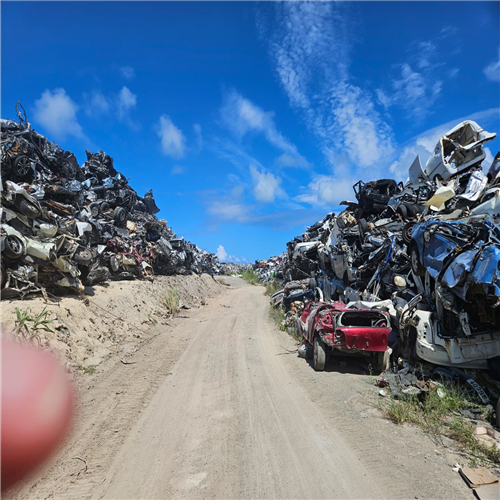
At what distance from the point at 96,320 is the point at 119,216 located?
899cm

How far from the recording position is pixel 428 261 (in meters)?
5.92

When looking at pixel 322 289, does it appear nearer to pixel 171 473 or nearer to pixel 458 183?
pixel 458 183

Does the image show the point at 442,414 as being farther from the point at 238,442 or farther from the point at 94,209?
the point at 94,209

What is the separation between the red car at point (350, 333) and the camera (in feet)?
21.0

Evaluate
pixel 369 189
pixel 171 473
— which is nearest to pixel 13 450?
pixel 171 473

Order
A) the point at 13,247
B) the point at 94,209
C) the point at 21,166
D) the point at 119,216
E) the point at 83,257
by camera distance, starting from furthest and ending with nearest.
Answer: the point at 119,216
the point at 94,209
the point at 21,166
the point at 83,257
the point at 13,247

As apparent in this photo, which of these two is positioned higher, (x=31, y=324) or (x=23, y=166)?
(x=23, y=166)

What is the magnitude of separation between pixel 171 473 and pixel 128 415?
5.87ft

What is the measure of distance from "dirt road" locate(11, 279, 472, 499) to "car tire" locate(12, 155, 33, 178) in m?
9.20

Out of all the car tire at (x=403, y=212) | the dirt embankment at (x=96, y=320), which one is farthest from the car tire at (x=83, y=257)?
the car tire at (x=403, y=212)

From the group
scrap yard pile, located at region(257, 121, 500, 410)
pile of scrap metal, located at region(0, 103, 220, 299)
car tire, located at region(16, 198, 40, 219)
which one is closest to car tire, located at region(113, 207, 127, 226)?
pile of scrap metal, located at region(0, 103, 220, 299)

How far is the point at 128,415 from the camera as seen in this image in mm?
4992

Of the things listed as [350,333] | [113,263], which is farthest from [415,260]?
[113,263]

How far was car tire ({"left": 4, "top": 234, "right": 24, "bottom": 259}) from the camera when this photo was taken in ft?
23.6
